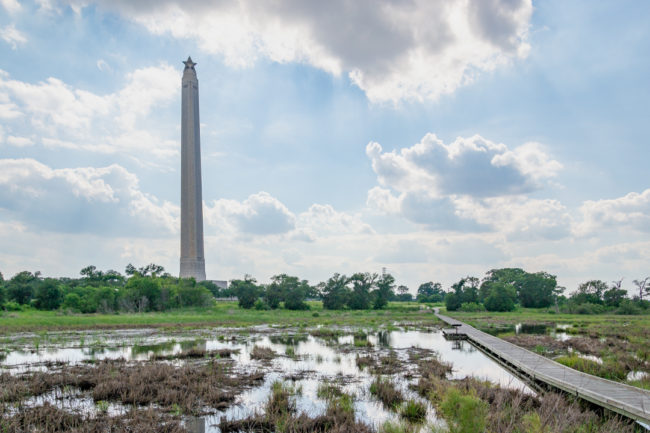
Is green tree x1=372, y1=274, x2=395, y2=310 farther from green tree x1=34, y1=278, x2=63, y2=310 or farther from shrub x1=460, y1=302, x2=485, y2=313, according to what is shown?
green tree x1=34, y1=278, x2=63, y2=310

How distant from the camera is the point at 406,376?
19266 millimetres

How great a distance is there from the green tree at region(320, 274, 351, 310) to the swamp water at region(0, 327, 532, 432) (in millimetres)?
54061

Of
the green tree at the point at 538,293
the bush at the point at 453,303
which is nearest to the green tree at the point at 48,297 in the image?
the bush at the point at 453,303

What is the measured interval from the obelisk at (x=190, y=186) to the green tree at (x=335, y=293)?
3885 centimetres

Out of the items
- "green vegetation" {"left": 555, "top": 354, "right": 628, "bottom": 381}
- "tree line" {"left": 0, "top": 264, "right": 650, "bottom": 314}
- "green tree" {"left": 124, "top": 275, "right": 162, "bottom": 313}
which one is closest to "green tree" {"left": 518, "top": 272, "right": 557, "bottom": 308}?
"tree line" {"left": 0, "top": 264, "right": 650, "bottom": 314}

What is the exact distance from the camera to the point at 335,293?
3750 inches

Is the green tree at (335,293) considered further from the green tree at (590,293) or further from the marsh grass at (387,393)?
the marsh grass at (387,393)

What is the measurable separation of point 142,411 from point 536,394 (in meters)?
13.0

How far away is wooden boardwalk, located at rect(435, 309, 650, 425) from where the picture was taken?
462 inches

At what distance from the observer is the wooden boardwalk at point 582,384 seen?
1173 cm

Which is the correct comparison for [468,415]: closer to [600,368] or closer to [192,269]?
[600,368]

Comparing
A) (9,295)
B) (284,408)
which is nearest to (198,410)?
(284,408)

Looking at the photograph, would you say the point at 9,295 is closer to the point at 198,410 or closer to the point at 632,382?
the point at 198,410

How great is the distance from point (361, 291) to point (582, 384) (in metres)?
86.4
